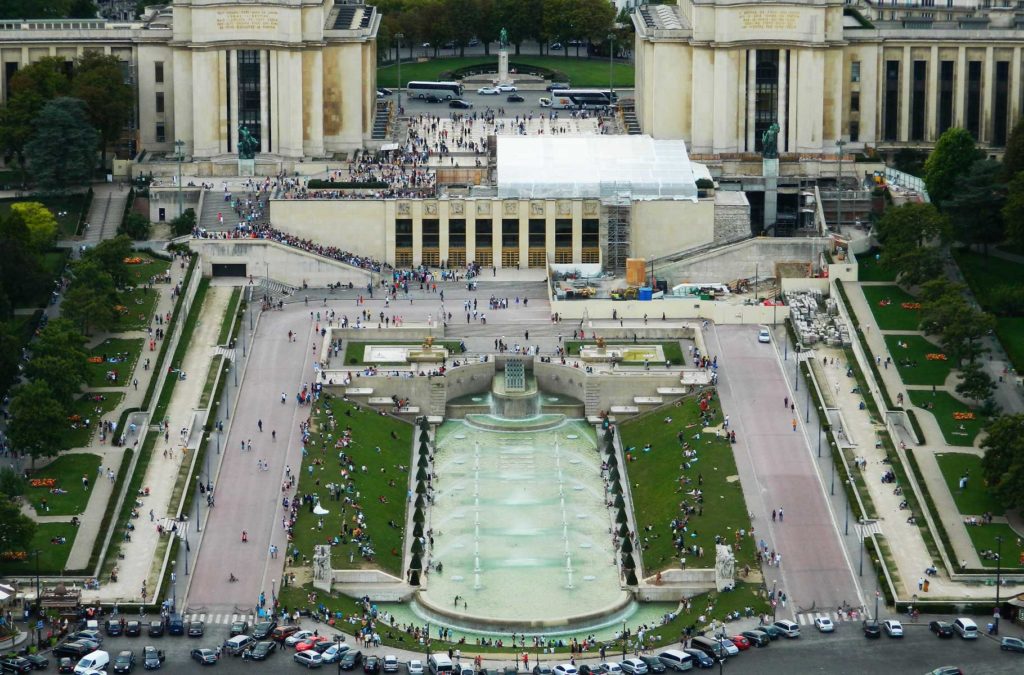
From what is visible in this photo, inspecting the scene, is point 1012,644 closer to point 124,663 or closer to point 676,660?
point 676,660

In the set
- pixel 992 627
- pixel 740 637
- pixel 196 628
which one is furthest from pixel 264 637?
pixel 992 627

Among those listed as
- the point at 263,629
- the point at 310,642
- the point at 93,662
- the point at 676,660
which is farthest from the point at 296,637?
the point at 676,660

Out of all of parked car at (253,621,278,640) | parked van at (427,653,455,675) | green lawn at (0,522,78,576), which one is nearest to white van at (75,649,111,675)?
parked car at (253,621,278,640)

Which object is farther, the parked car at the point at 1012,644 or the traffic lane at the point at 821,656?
the parked car at the point at 1012,644

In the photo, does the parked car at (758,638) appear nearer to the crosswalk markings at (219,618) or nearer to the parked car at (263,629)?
the parked car at (263,629)

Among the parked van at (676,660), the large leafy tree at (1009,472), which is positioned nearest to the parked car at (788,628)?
the parked van at (676,660)

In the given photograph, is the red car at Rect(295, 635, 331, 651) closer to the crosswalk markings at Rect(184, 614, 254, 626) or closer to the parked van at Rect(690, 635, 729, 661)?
the crosswalk markings at Rect(184, 614, 254, 626)
